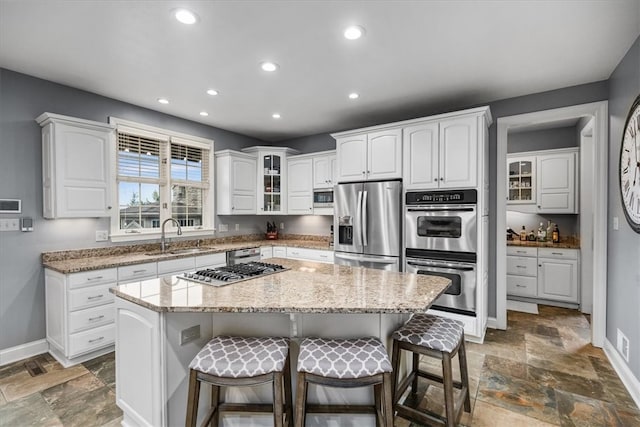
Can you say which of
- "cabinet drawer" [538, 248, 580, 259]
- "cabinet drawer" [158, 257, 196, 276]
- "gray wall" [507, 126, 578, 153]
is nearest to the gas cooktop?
"cabinet drawer" [158, 257, 196, 276]

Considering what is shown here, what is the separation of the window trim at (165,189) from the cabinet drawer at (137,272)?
2.00 ft

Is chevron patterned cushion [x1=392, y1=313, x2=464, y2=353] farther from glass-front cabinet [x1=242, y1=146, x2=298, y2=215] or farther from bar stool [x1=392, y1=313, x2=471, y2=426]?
glass-front cabinet [x1=242, y1=146, x2=298, y2=215]

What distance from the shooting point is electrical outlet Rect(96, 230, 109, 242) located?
3.34 meters

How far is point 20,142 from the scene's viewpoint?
284 cm

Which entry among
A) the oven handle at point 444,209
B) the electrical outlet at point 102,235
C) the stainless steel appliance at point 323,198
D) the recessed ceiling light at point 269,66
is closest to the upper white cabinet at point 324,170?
the stainless steel appliance at point 323,198

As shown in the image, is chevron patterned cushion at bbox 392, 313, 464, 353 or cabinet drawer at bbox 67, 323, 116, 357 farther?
cabinet drawer at bbox 67, 323, 116, 357

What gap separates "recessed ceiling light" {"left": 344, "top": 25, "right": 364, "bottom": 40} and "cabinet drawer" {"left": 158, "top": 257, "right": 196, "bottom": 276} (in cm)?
288

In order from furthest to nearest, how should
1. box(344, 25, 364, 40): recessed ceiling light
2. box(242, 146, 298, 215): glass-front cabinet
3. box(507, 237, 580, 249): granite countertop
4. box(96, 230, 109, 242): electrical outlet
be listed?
1. box(242, 146, 298, 215): glass-front cabinet
2. box(507, 237, 580, 249): granite countertop
3. box(96, 230, 109, 242): electrical outlet
4. box(344, 25, 364, 40): recessed ceiling light

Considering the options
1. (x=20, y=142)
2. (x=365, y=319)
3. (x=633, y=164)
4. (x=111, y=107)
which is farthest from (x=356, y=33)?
(x=20, y=142)

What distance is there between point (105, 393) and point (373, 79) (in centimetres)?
349

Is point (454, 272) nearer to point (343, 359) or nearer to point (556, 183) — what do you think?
point (343, 359)

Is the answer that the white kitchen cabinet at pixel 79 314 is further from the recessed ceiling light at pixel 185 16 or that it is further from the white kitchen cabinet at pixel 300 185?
the white kitchen cabinet at pixel 300 185

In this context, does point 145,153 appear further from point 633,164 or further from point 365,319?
point 633,164

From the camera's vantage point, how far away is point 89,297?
9.18 feet
